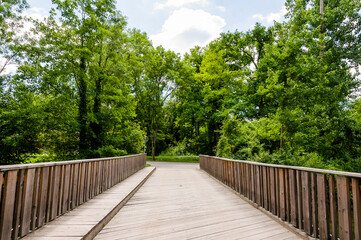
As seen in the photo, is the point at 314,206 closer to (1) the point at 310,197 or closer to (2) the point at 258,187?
(1) the point at 310,197

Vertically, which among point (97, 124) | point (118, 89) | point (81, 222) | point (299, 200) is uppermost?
point (118, 89)

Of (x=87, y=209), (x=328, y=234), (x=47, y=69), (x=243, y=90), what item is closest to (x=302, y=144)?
(x=328, y=234)

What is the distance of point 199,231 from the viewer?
313 centimetres

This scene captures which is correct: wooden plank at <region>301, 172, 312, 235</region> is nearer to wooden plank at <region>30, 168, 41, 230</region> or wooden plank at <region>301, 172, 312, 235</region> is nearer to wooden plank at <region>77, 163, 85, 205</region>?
wooden plank at <region>30, 168, 41, 230</region>

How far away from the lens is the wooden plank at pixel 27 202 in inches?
99.7

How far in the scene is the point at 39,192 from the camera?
9.45 ft

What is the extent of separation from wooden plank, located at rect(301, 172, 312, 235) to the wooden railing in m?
3.89

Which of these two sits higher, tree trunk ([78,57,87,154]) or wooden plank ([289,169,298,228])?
tree trunk ([78,57,87,154])

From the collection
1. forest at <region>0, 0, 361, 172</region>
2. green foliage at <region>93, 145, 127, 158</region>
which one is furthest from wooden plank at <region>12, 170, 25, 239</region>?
green foliage at <region>93, 145, 127, 158</region>

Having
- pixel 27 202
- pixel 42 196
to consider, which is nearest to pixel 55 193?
pixel 42 196

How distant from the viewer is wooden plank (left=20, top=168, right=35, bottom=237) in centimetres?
253

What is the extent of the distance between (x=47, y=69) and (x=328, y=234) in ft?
44.7

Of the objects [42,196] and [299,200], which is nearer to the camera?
[42,196]

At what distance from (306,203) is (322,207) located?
0.90ft
